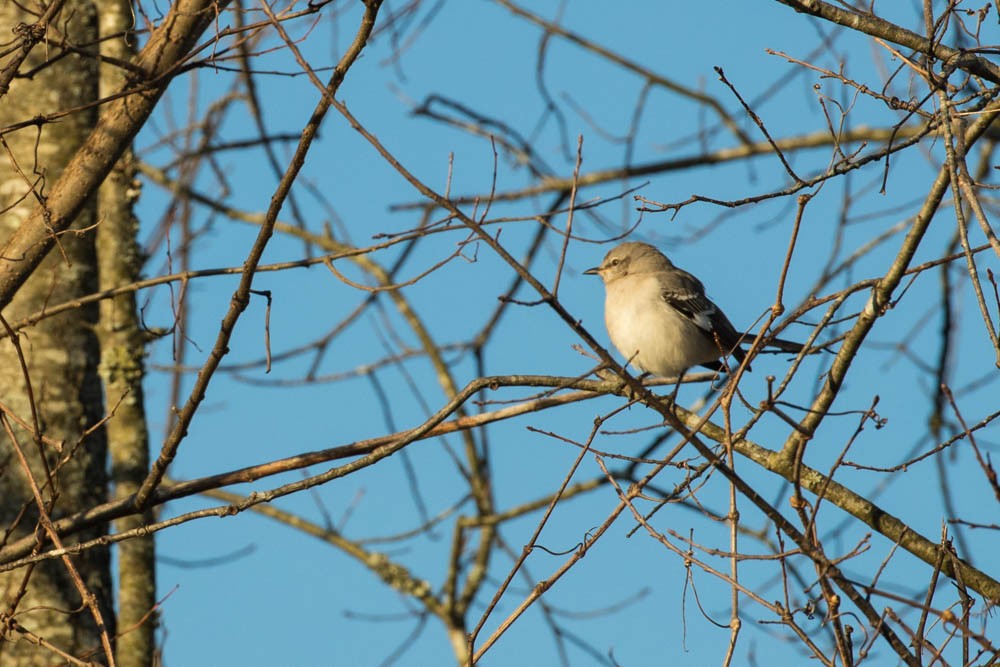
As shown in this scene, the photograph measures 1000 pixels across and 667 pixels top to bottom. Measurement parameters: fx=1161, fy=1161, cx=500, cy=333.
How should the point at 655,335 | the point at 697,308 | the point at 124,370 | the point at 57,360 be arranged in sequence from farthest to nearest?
1. the point at 124,370
2. the point at 697,308
3. the point at 655,335
4. the point at 57,360

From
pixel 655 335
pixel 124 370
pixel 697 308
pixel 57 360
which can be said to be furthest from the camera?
pixel 124 370

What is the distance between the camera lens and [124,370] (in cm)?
659

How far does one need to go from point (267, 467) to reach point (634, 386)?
1.68 m

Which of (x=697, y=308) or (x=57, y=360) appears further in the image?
(x=697, y=308)

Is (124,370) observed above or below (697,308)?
below

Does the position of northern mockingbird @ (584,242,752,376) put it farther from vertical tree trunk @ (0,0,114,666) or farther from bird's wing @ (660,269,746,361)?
vertical tree trunk @ (0,0,114,666)

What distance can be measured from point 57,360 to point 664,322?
9.89 feet

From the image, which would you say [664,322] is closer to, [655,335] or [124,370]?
[655,335]

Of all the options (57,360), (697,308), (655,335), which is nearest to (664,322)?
(655,335)

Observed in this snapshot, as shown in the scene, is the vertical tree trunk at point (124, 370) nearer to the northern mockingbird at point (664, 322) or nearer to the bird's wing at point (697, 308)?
the northern mockingbird at point (664, 322)

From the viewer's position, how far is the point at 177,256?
8039mm

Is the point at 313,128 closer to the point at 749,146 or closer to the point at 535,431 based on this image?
the point at 535,431

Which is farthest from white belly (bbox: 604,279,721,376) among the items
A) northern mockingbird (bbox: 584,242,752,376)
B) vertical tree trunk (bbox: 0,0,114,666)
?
vertical tree trunk (bbox: 0,0,114,666)

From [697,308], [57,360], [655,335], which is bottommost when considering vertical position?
[57,360]
